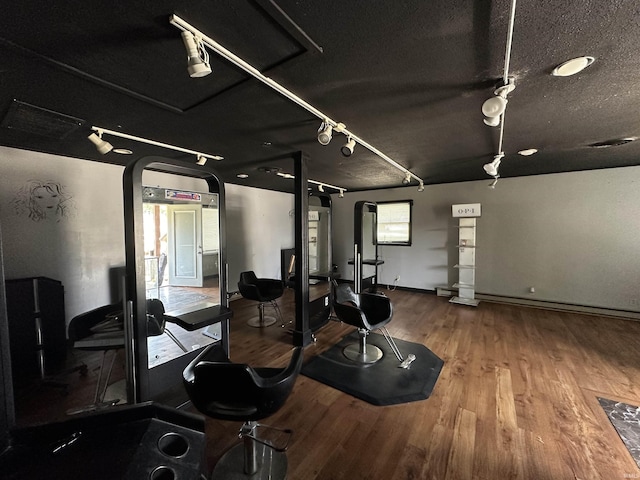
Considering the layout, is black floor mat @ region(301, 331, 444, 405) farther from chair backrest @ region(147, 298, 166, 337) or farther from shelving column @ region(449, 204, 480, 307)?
shelving column @ region(449, 204, 480, 307)

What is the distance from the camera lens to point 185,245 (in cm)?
247

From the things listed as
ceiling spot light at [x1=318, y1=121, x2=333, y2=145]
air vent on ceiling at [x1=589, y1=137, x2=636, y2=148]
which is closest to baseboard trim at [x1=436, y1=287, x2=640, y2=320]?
air vent on ceiling at [x1=589, y1=137, x2=636, y2=148]

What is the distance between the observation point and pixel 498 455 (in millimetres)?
1663

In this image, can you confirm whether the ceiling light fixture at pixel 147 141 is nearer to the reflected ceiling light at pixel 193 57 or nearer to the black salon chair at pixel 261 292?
the reflected ceiling light at pixel 193 57

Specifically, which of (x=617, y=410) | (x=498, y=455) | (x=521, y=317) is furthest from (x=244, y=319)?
(x=521, y=317)

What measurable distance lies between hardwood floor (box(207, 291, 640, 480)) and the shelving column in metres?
1.65

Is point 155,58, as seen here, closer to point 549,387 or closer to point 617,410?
point 549,387

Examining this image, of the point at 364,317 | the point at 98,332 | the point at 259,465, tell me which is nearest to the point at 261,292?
the point at 364,317

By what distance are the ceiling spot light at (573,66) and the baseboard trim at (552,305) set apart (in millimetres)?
4686

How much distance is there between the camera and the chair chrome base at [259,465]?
1.52 m

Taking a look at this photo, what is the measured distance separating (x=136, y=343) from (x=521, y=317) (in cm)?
543

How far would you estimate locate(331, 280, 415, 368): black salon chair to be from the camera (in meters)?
2.67

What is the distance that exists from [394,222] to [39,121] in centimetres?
608

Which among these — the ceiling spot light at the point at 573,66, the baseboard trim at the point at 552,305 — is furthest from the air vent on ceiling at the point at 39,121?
the baseboard trim at the point at 552,305
